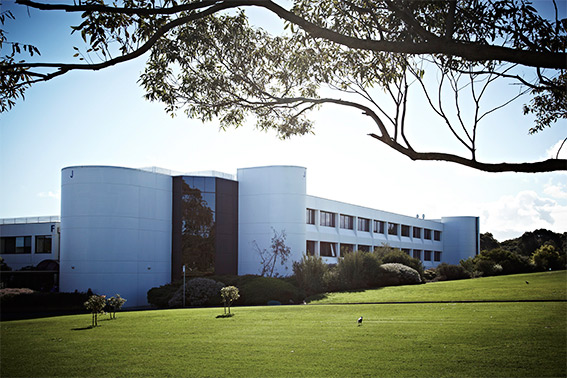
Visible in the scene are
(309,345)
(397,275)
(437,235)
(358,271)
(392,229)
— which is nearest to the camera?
(309,345)

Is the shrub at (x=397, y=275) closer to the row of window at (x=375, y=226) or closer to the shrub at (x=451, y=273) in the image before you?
the shrub at (x=451, y=273)

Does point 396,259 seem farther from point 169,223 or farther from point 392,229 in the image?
point 392,229

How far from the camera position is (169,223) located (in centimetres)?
4009

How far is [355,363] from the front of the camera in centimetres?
1067

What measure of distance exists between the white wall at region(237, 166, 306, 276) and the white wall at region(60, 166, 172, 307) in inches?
304

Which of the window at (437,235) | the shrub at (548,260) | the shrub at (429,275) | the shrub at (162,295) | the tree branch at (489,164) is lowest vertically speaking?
the shrub at (162,295)

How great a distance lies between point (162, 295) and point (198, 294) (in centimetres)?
360

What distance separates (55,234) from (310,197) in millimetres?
22838

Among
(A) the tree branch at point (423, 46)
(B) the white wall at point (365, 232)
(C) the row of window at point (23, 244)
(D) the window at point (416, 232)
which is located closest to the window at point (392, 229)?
(B) the white wall at point (365, 232)

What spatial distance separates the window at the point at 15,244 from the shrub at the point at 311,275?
2907 cm

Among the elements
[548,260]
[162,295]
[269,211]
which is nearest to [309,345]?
[162,295]

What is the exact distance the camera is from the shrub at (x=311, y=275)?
111 ft

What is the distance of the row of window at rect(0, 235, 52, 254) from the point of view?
49594mm

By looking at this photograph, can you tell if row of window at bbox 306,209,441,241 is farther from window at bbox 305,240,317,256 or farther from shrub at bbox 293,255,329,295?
shrub at bbox 293,255,329,295
